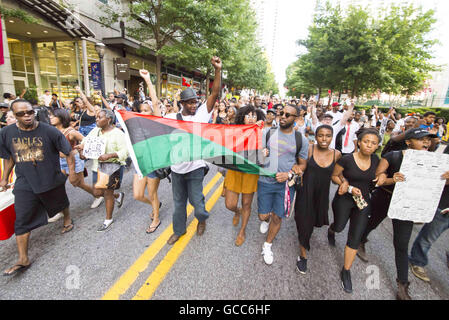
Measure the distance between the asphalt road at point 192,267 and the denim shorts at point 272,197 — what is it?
61 cm

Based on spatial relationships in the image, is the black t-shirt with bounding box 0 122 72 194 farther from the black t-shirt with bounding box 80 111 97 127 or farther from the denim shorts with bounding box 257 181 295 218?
the black t-shirt with bounding box 80 111 97 127

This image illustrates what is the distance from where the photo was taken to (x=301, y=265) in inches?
112

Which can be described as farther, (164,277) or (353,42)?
(353,42)

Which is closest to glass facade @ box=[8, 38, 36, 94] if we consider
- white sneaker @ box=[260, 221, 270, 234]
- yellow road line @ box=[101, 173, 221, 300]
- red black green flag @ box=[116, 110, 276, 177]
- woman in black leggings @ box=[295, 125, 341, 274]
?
red black green flag @ box=[116, 110, 276, 177]

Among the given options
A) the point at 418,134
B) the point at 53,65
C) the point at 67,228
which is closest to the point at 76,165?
the point at 67,228

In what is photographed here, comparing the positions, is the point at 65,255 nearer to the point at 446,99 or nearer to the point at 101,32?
the point at 101,32

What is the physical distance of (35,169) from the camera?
286 cm

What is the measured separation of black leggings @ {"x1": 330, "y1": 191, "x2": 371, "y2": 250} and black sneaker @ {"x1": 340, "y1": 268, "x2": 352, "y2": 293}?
31 centimetres

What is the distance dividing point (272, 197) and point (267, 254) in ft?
2.44

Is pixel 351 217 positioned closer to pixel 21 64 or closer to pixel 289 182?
pixel 289 182

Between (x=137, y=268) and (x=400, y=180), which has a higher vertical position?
(x=400, y=180)
